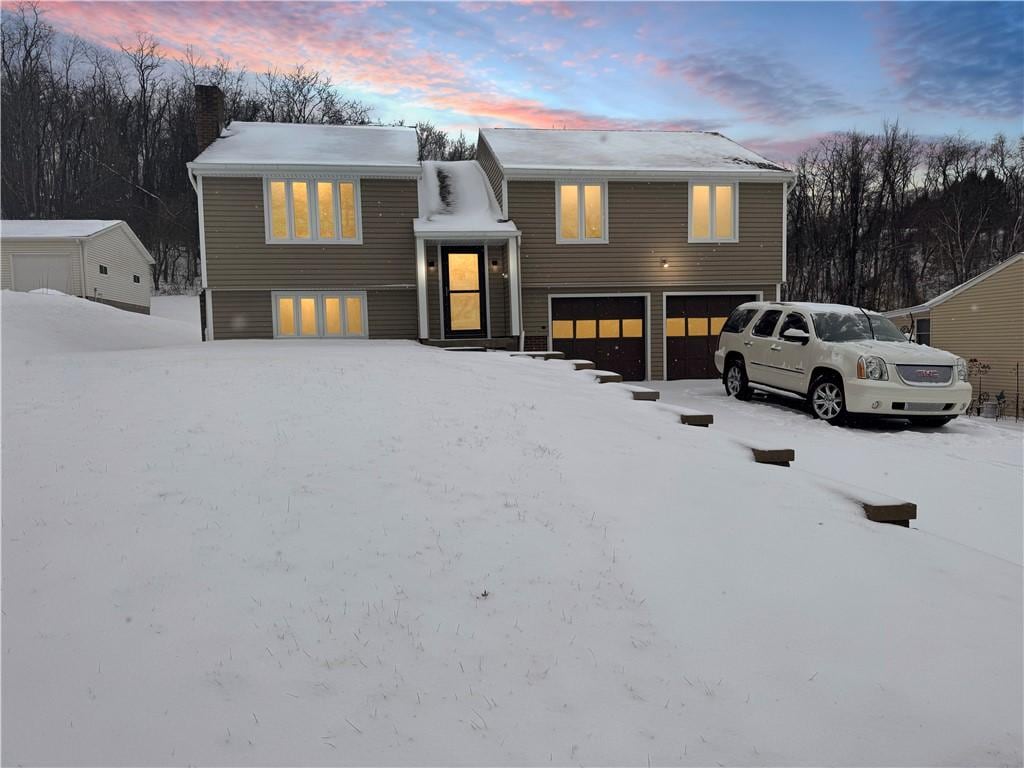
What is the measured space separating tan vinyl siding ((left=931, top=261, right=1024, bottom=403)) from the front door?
51.2 feet

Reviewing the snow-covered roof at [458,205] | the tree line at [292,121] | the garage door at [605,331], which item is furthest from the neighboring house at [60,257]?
the garage door at [605,331]

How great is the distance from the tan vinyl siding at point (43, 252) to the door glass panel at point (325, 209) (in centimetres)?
1767

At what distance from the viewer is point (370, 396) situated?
21.5 feet

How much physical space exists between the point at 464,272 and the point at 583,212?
3.86 meters

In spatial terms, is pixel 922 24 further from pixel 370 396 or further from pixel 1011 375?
pixel 370 396

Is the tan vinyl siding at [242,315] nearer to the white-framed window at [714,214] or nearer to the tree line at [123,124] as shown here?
the white-framed window at [714,214]

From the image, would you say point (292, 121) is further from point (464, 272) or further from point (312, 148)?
point (464, 272)

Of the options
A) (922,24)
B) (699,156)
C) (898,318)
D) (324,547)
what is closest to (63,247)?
(699,156)

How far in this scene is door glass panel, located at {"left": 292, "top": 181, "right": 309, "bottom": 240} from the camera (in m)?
15.8

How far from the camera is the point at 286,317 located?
1616 centimetres

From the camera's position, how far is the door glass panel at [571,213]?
17.4 meters

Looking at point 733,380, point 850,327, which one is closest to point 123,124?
point 733,380

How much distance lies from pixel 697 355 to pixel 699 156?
6.07 m

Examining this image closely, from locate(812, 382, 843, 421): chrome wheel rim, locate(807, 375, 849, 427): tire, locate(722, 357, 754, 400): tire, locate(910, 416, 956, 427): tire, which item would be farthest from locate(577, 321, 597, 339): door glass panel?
locate(910, 416, 956, 427): tire
